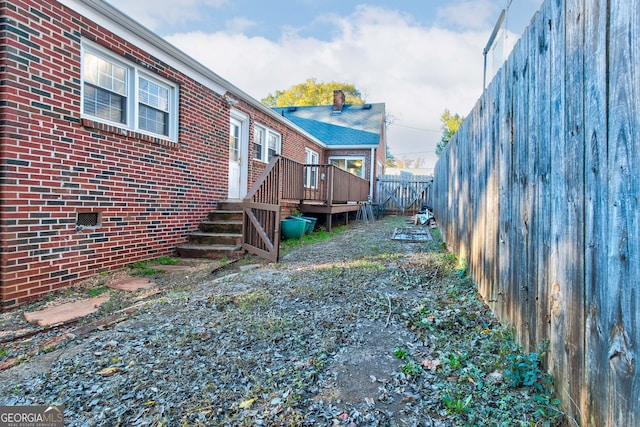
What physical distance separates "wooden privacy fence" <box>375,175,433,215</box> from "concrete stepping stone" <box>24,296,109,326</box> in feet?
46.8

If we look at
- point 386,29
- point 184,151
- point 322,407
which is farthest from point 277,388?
point 386,29

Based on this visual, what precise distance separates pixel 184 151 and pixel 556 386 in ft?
20.1

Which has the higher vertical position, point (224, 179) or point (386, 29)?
point (386, 29)

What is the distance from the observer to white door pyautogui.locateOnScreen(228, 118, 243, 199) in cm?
826

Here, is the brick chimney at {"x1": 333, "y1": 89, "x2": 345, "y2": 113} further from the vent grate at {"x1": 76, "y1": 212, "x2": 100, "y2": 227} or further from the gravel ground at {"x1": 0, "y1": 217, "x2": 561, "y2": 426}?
the gravel ground at {"x1": 0, "y1": 217, "x2": 561, "y2": 426}

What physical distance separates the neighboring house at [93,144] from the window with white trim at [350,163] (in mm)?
9428

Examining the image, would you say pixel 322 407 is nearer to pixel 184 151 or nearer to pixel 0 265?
pixel 0 265

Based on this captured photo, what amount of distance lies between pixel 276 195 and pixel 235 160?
220cm

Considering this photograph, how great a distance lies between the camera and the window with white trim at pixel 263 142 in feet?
30.1

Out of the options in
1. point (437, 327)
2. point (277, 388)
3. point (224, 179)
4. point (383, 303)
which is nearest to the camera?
point (277, 388)

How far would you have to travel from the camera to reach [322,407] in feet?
5.71

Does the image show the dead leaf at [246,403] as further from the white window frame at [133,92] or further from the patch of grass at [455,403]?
the white window frame at [133,92]

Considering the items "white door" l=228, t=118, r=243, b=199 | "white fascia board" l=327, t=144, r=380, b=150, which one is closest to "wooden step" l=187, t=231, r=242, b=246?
"white door" l=228, t=118, r=243, b=199

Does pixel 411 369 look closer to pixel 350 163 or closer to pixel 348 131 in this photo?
pixel 350 163
